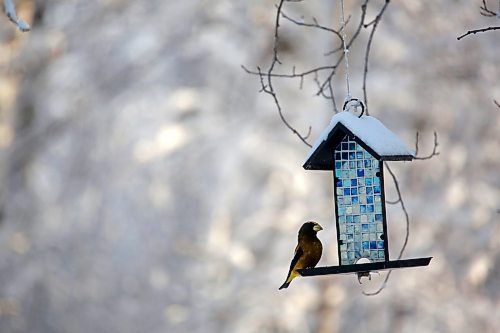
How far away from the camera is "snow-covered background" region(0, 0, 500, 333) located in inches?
307

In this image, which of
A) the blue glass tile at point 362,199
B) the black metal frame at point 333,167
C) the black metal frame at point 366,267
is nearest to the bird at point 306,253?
the black metal frame at point 333,167

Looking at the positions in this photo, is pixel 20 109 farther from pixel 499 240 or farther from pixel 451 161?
pixel 499 240

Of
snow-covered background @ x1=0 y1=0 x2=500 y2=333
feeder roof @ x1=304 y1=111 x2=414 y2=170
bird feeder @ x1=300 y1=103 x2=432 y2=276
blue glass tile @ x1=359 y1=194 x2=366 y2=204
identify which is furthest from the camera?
snow-covered background @ x1=0 y1=0 x2=500 y2=333

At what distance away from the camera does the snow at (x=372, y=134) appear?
10.5 feet

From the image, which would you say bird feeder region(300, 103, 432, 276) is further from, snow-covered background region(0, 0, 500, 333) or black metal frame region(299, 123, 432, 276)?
snow-covered background region(0, 0, 500, 333)

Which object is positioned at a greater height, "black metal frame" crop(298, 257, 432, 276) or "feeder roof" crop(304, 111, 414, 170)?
"feeder roof" crop(304, 111, 414, 170)

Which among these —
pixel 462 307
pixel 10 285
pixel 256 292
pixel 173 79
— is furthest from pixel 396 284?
pixel 10 285

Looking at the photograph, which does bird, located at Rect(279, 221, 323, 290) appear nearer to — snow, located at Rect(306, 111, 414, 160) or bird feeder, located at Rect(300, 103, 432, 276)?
bird feeder, located at Rect(300, 103, 432, 276)

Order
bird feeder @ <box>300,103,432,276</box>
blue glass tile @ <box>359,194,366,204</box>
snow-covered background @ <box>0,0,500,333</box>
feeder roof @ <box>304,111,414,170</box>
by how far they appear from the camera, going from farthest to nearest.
Answer: 1. snow-covered background @ <box>0,0,500,333</box>
2. blue glass tile @ <box>359,194,366,204</box>
3. bird feeder @ <box>300,103,432,276</box>
4. feeder roof @ <box>304,111,414,170</box>

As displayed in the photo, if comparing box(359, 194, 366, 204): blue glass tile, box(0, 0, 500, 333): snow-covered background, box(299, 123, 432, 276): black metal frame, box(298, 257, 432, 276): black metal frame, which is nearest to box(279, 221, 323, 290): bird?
box(299, 123, 432, 276): black metal frame

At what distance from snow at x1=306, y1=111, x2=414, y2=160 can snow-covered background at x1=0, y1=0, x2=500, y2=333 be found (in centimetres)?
448

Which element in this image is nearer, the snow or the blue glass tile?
the snow

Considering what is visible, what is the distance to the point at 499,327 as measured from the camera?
8047 mm

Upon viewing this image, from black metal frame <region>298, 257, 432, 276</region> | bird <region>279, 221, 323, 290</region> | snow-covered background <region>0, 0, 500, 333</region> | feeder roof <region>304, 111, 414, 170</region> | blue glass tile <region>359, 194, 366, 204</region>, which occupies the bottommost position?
black metal frame <region>298, 257, 432, 276</region>
